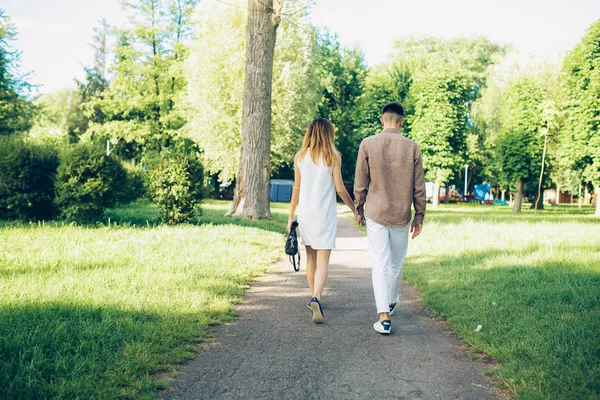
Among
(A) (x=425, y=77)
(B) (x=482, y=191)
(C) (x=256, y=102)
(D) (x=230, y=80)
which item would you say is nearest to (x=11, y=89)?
(D) (x=230, y=80)

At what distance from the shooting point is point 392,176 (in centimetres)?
546

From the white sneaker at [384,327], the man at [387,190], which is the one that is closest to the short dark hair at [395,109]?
the man at [387,190]

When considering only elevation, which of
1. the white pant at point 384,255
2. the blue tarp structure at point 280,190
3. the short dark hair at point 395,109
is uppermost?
the short dark hair at point 395,109

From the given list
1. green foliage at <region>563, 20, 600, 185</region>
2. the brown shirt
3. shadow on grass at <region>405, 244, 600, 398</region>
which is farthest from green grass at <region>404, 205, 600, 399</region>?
green foliage at <region>563, 20, 600, 185</region>

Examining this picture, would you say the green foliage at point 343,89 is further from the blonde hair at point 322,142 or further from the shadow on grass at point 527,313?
the blonde hair at point 322,142

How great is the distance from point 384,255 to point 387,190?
0.71 m

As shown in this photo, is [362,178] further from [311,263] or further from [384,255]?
[311,263]

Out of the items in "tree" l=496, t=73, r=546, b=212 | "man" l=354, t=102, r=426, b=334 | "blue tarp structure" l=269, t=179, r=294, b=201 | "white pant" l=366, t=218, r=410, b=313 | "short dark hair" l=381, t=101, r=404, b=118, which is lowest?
"blue tarp structure" l=269, t=179, r=294, b=201

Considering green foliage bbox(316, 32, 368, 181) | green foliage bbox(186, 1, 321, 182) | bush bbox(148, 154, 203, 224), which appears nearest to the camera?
bush bbox(148, 154, 203, 224)

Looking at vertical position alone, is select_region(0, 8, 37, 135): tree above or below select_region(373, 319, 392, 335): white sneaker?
above

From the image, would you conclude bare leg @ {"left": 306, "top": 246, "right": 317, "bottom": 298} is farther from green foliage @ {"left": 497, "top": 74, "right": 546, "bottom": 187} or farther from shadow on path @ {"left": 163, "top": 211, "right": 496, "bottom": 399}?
green foliage @ {"left": 497, "top": 74, "right": 546, "bottom": 187}

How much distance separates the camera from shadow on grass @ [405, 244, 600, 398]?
12.3 feet

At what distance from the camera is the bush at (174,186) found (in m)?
13.6

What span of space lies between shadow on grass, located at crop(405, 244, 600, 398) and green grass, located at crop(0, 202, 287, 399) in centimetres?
268
